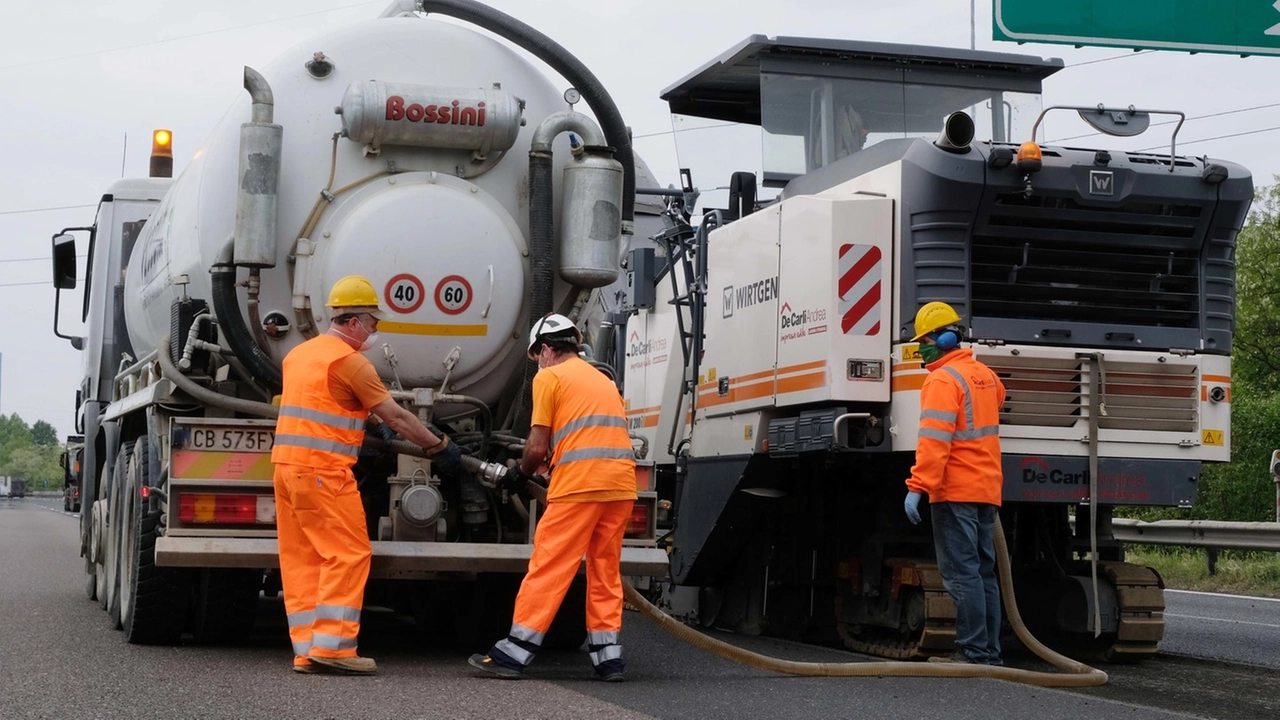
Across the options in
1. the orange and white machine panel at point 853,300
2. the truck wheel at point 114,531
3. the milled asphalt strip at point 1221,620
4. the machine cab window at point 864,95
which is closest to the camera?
the orange and white machine panel at point 853,300

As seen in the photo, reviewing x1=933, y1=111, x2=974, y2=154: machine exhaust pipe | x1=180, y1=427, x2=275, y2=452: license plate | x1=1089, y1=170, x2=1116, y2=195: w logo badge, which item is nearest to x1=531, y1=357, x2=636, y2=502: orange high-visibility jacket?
x1=180, y1=427, x2=275, y2=452: license plate

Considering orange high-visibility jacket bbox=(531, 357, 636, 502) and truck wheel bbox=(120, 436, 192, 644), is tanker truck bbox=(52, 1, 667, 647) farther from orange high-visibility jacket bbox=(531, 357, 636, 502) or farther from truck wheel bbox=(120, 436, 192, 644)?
orange high-visibility jacket bbox=(531, 357, 636, 502)

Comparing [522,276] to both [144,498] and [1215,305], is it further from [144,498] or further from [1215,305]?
[1215,305]

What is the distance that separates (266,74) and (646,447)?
2.74 m

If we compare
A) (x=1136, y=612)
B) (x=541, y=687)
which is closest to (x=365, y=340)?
(x=541, y=687)

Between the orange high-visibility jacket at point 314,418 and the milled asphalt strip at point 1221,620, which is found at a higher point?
the orange high-visibility jacket at point 314,418

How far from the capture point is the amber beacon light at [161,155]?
13703mm

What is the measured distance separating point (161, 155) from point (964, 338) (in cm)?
751

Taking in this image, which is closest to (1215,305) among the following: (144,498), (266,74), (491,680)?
(491,680)

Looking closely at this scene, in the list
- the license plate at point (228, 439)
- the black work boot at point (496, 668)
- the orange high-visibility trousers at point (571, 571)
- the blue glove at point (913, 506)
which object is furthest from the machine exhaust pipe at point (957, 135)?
the license plate at point (228, 439)

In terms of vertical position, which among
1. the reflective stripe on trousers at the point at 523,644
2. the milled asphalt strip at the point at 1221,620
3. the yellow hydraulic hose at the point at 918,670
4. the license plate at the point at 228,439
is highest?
the license plate at the point at 228,439

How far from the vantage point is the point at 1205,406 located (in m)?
9.37

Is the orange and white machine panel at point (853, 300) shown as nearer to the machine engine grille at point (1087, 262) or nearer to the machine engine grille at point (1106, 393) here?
the machine engine grille at point (1087, 262)

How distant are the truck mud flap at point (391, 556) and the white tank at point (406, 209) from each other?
2.95 ft
